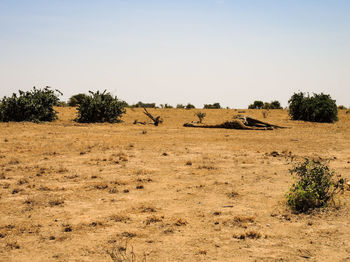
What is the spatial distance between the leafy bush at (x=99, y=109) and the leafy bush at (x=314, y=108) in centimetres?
1187

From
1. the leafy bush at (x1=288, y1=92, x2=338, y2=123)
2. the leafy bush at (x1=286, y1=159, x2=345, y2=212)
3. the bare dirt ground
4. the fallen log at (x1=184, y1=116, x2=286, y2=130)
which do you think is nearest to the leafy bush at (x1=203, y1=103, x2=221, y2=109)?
the leafy bush at (x1=288, y1=92, x2=338, y2=123)

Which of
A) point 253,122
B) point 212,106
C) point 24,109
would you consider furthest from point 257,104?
point 24,109

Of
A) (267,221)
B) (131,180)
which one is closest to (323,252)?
(267,221)

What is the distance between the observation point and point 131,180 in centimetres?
791

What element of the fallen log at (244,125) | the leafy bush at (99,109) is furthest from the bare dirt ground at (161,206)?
the leafy bush at (99,109)

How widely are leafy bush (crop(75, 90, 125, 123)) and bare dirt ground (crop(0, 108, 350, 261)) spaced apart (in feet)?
30.2

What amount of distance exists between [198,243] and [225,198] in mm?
2037

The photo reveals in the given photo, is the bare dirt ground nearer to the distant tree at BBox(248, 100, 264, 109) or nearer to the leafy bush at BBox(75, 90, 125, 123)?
the leafy bush at BBox(75, 90, 125, 123)

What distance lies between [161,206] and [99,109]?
16.2 m

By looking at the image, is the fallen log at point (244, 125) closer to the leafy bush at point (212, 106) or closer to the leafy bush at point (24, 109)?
the leafy bush at point (24, 109)

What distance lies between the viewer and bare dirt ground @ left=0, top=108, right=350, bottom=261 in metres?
4.55

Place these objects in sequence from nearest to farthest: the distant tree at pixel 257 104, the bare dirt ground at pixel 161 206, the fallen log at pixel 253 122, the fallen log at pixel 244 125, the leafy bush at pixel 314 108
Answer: the bare dirt ground at pixel 161 206 < the fallen log at pixel 244 125 < the fallen log at pixel 253 122 < the leafy bush at pixel 314 108 < the distant tree at pixel 257 104

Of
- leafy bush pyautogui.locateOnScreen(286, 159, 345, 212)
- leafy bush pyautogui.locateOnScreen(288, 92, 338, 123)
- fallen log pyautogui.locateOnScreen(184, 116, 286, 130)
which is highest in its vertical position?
leafy bush pyautogui.locateOnScreen(288, 92, 338, 123)

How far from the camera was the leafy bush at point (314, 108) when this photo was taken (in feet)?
77.3
